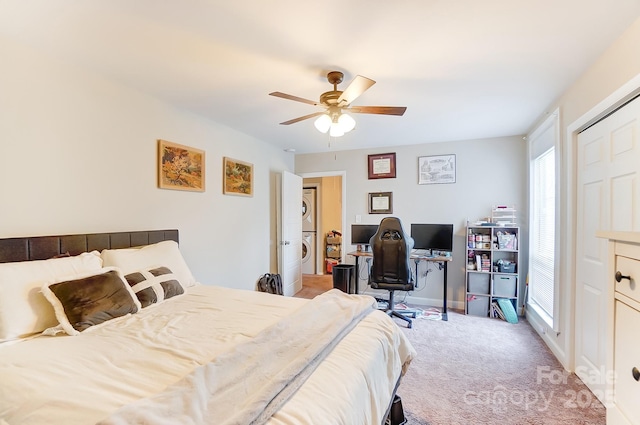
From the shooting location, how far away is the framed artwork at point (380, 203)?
4.47 metres

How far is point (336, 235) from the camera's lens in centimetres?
645

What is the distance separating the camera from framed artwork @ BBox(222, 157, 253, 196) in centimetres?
353

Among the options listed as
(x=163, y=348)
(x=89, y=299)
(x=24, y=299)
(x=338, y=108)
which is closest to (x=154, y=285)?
(x=89, y=299)

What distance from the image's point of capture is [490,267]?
3699 millimetres

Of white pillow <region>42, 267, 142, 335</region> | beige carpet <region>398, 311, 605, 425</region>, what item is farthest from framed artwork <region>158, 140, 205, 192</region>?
beige carpet <region>398, 311, 605, 425</region>

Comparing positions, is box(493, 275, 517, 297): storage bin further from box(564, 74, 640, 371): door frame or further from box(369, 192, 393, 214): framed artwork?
box(369, 192, 393, 214): framed artwork

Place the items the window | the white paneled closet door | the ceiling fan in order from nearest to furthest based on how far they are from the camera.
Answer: the white paneled closet door < the ceiling fan < the window

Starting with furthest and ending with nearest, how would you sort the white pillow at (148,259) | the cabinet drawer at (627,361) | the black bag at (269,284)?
the black bag at (269,284) < the white pillow at (148,259) < the cabinet drawer at (627,361)

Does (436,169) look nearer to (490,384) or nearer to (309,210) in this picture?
(490,384)

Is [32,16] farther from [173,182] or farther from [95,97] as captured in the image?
[173,182]

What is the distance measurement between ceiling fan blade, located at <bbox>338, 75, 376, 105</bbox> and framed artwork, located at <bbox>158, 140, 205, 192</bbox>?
1.72m

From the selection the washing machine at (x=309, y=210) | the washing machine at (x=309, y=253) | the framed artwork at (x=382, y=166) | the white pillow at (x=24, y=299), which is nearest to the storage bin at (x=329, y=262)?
the washing machine at (x=309, y=253)

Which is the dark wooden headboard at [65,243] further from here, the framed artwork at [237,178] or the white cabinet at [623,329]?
the white cabinet at [623,329]

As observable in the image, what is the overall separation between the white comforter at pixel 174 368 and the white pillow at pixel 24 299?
0.36ft
